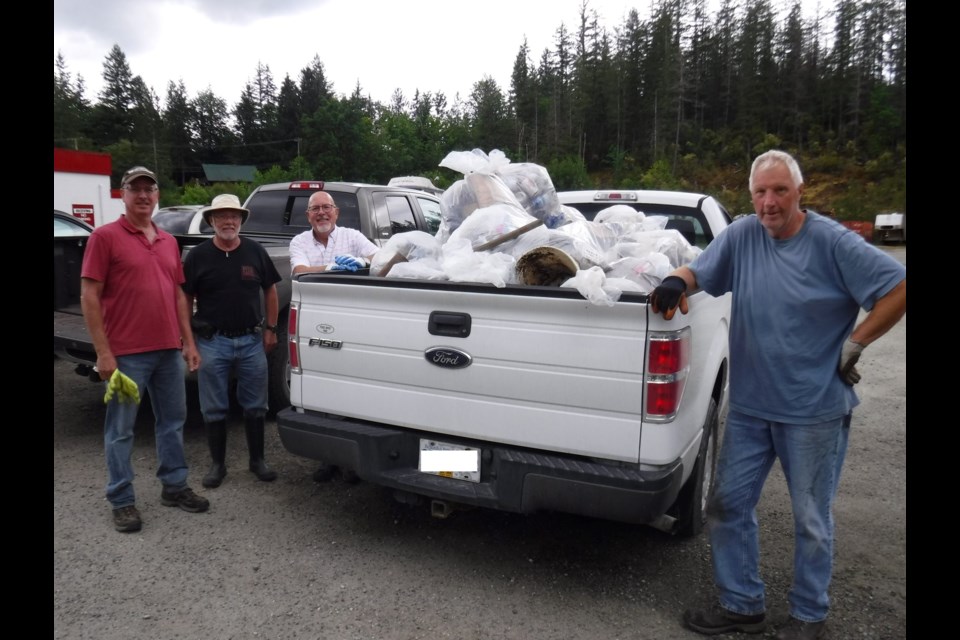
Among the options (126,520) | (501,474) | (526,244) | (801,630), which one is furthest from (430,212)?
(801,630)

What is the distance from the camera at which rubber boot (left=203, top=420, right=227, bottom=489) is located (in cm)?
427

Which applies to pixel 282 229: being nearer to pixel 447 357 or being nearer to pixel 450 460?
pixel 447 357

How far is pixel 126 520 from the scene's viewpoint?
3664 millimetres

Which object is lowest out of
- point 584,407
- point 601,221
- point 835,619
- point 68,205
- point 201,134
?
point 835,619

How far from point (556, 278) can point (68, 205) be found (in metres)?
27.6

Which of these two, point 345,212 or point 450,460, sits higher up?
point 345,212

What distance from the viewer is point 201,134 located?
88.3m

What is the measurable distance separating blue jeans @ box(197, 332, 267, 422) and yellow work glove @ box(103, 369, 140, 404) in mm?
567

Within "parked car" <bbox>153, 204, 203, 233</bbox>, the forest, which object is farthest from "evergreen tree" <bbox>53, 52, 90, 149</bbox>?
"parked car" <bbox>153, 204, 203, 233</bbox>

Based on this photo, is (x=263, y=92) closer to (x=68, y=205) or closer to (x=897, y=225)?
(x=68, y=205)

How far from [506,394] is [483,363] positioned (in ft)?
0.55

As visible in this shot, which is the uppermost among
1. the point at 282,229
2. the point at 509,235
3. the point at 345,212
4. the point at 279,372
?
the point at 345,212

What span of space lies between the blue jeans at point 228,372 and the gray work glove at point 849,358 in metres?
3.37
